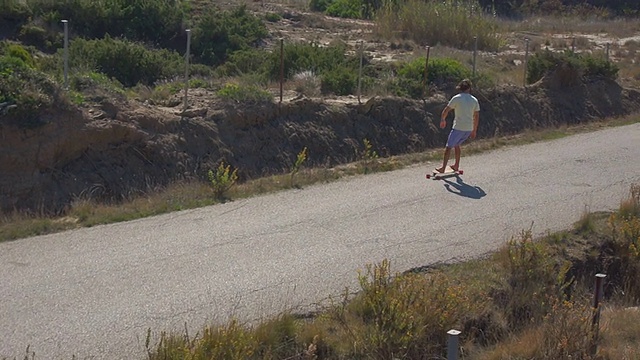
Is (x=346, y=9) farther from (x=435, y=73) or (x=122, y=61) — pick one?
(x=122, y=61)

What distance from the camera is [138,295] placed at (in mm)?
9281

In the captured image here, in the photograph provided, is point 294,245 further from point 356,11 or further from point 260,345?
point 356,11

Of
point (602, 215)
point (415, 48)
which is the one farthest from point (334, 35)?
point (602, 215)

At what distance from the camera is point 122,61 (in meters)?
20.8

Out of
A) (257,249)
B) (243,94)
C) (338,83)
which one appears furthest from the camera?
(338,83)

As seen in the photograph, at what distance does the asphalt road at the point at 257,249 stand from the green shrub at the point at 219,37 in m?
11.9

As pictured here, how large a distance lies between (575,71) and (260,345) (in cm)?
1805

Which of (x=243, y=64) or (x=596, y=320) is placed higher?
(x=596, y=320)

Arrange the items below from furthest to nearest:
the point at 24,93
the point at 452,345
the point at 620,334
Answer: the point at 24,93, the point at 620,334, the point at 452,345

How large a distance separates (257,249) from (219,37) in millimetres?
17725

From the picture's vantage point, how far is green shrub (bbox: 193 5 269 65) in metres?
27.0

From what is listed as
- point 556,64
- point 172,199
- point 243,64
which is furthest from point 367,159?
point 556,64

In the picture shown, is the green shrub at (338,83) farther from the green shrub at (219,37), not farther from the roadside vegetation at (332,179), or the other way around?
the green shrub at (219,37)

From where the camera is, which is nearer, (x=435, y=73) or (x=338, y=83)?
(x=338, y=83)
